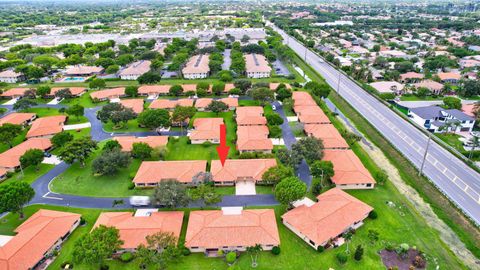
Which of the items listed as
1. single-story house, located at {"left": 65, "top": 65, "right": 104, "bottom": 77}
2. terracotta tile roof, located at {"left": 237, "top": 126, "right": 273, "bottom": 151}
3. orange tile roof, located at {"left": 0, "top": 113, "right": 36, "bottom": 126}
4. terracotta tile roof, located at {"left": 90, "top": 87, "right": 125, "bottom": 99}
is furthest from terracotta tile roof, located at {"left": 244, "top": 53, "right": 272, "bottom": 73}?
orange tile roof, located at {"left": 0, "top": 113, "right": 36, "bottom": 126}

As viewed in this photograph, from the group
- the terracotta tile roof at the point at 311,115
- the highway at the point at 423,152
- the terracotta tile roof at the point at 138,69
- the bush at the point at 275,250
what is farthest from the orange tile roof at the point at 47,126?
the highway at the point at 423,152

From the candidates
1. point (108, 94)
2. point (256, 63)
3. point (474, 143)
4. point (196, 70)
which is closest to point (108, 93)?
point (108, 94)

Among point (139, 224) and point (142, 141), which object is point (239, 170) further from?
point (142, 141)

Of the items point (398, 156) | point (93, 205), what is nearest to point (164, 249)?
point (93, 205)

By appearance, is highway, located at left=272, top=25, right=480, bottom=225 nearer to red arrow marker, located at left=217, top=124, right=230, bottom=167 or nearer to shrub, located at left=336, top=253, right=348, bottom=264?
shrub, located at left=336, top=253, right=348, bottom=264

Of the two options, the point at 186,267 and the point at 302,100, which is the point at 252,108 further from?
the point at 186,267

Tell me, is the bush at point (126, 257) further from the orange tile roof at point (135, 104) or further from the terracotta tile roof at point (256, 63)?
the terracotta tile roof at point (256, 63)
